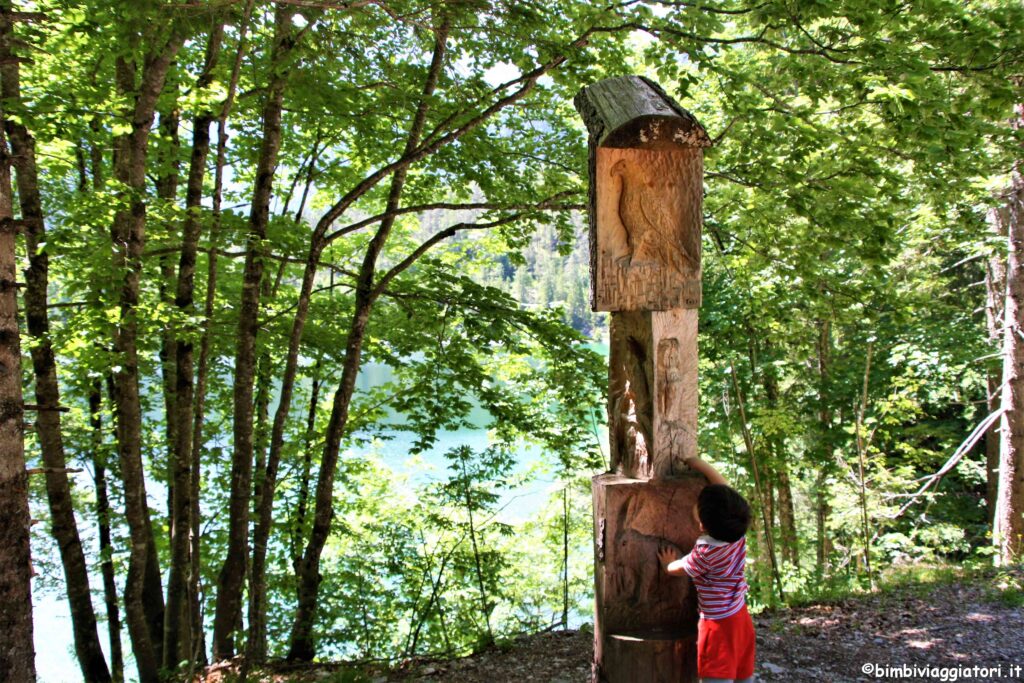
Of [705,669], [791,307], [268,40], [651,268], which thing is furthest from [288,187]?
[705,669]

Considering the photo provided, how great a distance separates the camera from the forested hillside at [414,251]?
417 centimetres

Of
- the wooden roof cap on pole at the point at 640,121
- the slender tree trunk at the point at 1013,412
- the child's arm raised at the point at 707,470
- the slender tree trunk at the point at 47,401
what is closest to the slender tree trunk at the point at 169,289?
the slender tree trunk at the point at 47,401

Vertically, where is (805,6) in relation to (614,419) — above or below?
above

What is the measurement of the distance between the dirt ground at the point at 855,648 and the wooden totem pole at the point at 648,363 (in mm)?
2201

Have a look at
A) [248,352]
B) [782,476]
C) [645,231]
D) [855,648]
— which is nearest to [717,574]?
[645,231]

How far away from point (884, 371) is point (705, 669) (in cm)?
935

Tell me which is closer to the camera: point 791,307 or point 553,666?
point 553,666

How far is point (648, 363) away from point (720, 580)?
86 centimetres

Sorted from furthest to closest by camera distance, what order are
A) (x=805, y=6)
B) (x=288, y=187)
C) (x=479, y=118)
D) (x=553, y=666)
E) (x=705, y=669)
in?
(x=288, y=187) < (x=479, y=118) < (x=553, y=666) < (x=805, y=6) < (x=705, y=669)

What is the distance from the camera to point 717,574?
2.51 m

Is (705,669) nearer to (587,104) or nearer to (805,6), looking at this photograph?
(587,104)

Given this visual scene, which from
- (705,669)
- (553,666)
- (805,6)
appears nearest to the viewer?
(705,669)

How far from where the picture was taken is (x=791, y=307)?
863cm

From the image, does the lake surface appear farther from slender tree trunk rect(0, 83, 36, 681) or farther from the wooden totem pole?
the wooden totem pole
